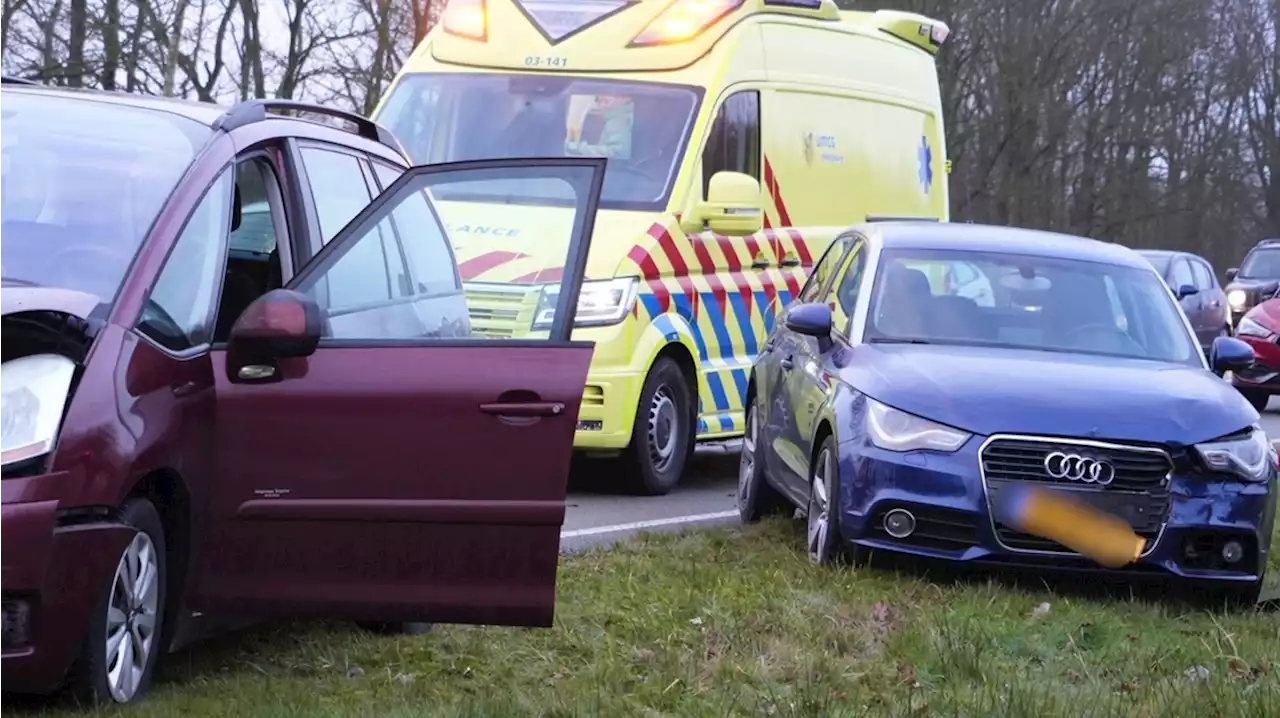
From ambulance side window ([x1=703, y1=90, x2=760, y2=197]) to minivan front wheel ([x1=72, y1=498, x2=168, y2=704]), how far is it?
20.3 feet

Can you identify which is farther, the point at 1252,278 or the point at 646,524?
the point at 1252,278

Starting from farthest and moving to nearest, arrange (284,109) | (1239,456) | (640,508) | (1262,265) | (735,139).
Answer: (1262,265) < (735,139) < (640,508) < (1239,456) < (284,109)

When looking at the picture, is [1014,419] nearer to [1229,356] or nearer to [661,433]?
[1229,356]

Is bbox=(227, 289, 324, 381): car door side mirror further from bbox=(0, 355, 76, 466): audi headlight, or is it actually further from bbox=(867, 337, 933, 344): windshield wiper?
bbox=(867, 337, 933, 344): windshield wiper

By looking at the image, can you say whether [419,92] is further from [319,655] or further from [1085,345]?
[319,655]

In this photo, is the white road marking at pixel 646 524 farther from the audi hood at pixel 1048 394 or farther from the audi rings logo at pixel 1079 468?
the audi rings logo at pixel 1079 468

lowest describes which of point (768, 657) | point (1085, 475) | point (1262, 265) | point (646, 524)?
point (1262, 265)

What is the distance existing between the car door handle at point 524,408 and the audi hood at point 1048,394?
2489 mm

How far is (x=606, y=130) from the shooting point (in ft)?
36.0

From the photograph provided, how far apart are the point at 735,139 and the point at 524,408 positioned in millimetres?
6541

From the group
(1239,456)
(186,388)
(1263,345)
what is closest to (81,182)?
(186,388)

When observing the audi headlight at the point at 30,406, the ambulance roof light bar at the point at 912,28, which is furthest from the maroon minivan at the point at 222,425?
the ambulance roof light bar at the point at 912,28

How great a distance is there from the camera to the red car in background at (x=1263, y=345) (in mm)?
17031

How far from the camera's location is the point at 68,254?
16.3 feet
